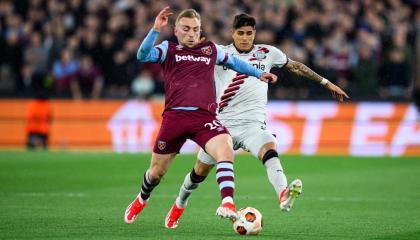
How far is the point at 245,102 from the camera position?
1045cm

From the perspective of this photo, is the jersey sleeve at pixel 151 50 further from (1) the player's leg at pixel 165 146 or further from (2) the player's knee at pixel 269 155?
(2) the player's knee at pixel 269 155

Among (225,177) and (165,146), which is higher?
(165,146)

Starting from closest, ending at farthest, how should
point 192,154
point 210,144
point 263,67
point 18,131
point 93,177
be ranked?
point 210,144
point 263,67
point 93,177
point 192,154
point 18,131

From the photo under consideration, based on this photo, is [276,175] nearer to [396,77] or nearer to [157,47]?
[157,47]

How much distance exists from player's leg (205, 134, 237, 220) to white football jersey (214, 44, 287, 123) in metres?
1.12

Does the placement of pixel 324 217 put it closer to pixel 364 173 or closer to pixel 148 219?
pixel 148 219

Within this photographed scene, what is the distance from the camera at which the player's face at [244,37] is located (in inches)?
408

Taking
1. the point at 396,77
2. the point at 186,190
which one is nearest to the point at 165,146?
the point at 186,190

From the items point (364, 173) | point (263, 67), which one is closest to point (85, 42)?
point (364, 173)

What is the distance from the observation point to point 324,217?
10977mm

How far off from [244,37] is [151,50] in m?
1.54

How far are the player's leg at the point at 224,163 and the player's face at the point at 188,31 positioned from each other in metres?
1.04

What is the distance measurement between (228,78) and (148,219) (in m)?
1.90

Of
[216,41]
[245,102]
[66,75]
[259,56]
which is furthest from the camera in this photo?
[66,75]
